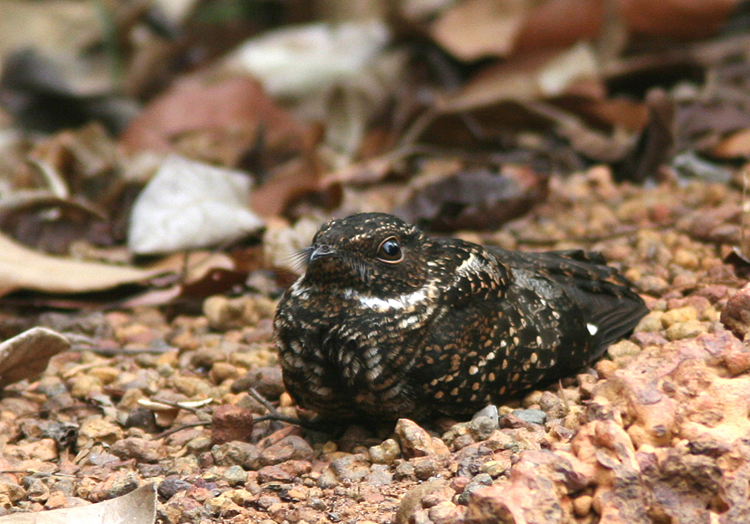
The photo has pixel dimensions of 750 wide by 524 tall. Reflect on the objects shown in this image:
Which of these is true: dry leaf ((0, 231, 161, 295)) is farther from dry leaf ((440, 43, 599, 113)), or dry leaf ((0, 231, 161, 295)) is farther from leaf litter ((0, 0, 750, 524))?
dry leaf ((440, 43, 599, 113))

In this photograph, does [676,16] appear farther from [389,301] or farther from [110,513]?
[110,513]

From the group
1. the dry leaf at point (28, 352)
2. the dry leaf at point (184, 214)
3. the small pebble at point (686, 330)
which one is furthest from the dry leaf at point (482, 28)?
the dry leaf at point (28, 352)

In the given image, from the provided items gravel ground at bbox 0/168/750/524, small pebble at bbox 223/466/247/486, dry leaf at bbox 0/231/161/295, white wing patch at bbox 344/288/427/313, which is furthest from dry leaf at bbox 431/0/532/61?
small pebble at bbox 223/466/247/486

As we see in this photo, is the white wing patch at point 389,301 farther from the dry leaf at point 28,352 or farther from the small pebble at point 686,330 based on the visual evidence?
the dry leaf at point 28,352

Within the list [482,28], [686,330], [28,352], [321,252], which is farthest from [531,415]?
[482,28]

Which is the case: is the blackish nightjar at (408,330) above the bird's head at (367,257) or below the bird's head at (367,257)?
below

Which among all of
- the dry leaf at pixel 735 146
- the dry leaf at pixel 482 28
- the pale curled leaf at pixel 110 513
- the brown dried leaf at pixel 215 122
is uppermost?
the dry leaf at pixel 482 28

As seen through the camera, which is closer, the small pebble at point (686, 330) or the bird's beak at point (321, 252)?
the bird's beak at point (321, 252)
